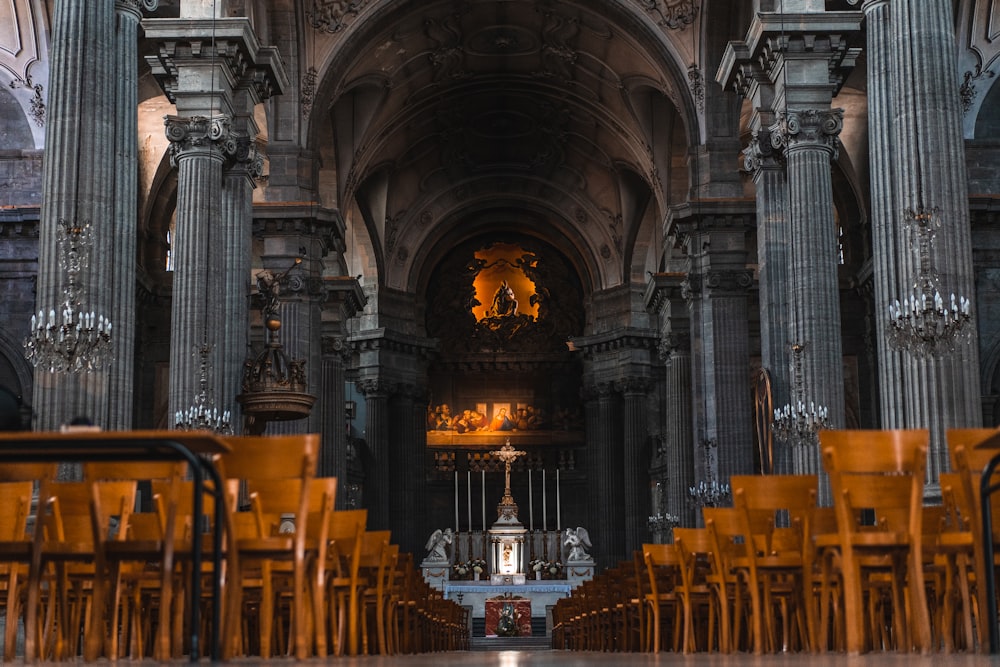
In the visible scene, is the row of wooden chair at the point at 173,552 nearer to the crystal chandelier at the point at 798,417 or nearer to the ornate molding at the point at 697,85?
the crystal chandelier at the point at 798,417

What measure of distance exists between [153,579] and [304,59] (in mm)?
20452

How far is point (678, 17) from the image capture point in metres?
28.7

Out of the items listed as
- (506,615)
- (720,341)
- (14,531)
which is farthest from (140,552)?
(506,615)

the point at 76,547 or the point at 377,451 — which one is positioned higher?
the point at 377,451

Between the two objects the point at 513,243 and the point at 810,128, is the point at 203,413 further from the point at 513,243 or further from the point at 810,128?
the point at 513,243

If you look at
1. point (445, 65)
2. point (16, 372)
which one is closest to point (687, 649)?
point (16, 372)

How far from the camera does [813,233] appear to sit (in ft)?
63.6

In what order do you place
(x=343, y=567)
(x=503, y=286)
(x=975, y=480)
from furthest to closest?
(x=503, y=286) < (x=343, y=567) < (x=975, y=480)

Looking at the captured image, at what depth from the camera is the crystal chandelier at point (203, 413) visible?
18.6 metres

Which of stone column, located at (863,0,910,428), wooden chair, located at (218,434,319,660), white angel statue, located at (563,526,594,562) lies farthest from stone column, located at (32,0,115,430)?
white angel statue, located at (563,526,594,562)

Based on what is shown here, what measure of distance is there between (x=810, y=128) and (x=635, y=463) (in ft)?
67.1

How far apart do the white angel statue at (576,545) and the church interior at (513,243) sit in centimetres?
13

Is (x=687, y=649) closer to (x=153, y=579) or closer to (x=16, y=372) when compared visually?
(x=153, y=579)

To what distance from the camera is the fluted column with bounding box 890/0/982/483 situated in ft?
44.3
